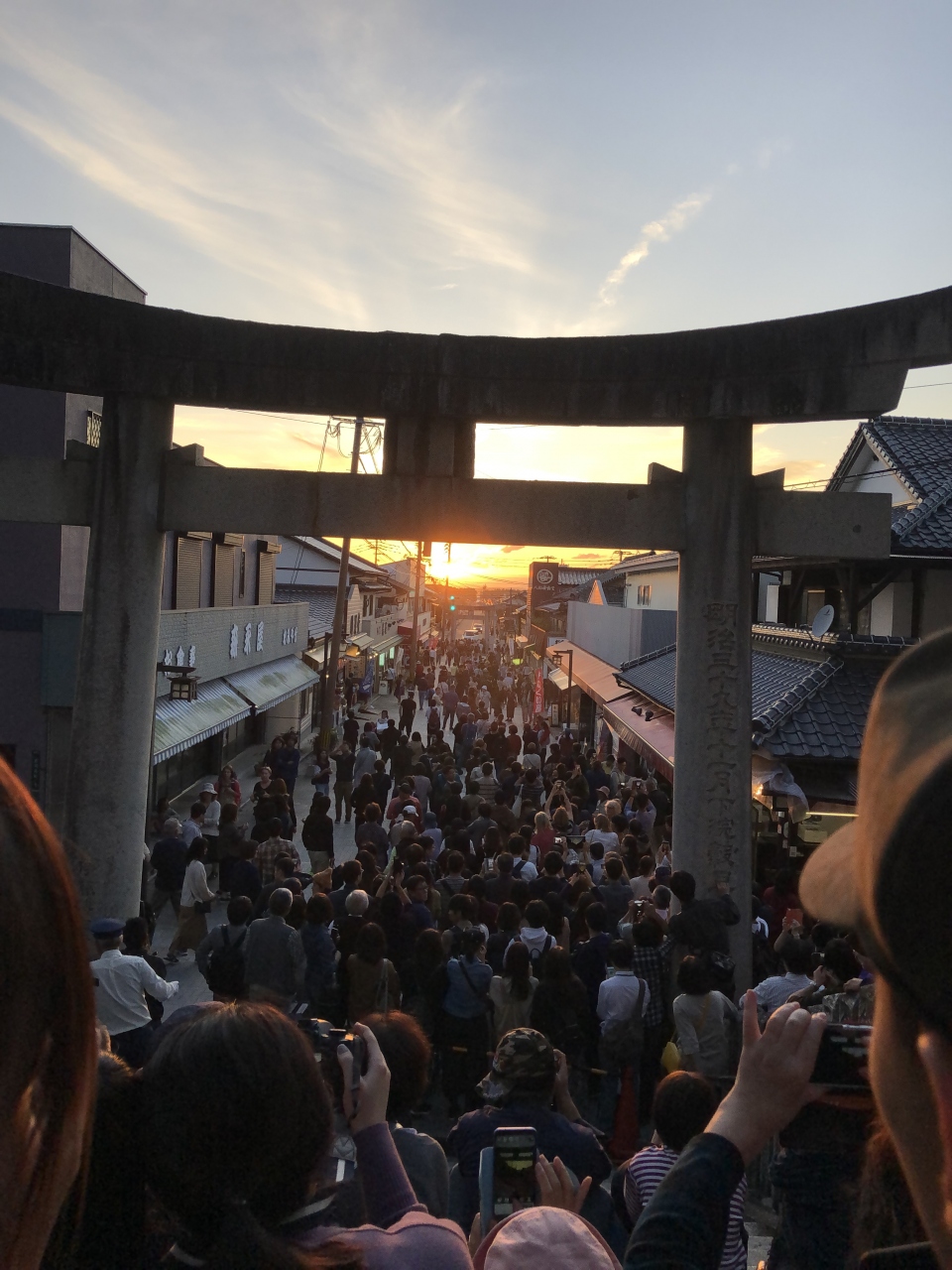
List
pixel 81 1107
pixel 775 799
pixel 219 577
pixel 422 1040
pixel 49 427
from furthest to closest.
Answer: pixel 219 577
pixel 49 427
pixel 775 799
pixel 422 1040
pixel 81 1107

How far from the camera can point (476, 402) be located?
7.93 metres

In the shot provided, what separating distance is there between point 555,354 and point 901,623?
666 centimetres

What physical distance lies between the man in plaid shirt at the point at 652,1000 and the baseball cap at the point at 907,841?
19.8 ft

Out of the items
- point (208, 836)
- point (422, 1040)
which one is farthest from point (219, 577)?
point (422, 1040)

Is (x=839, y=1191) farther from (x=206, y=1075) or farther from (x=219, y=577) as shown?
(x=219, y=577)

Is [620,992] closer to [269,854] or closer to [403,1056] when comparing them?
[403,1056]

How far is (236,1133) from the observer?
174 centimetres

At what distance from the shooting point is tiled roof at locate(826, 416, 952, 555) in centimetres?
1084

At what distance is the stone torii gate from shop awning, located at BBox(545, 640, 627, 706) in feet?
38.0

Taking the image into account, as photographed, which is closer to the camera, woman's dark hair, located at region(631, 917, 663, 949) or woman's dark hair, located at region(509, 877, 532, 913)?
woman's dark hair, located at region(631, 917, 663, 949)

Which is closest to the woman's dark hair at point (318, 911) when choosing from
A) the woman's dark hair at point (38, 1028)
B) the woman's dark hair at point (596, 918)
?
the woman's dark hair at point (596, 918)

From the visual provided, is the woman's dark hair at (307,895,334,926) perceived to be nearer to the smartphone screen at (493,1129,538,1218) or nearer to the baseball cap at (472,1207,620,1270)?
the smartphone screen at (493,1129,538,1218)

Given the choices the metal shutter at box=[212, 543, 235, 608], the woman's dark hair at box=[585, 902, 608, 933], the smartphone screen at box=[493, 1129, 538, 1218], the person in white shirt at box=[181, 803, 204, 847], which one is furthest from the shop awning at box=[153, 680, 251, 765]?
the smartphone screen at box=[493, 1129, 538, 1218]

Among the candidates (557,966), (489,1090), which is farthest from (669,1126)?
(557,966)
